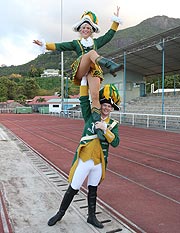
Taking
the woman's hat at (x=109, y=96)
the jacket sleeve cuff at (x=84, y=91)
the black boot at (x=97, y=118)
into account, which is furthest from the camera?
the jacket sleeve cuff at (x=84, y=91)

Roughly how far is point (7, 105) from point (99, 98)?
49107mm

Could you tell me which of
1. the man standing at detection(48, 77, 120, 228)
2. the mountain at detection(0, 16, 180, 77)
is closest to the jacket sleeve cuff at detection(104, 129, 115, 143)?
the man standing at detection(48, 77, 120, 228)

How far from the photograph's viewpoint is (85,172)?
9.60 ft

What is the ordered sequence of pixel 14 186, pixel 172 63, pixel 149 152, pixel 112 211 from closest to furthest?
pixel 112 211 → pixel 14 186 → pixel 149 152 → pixel 172 63

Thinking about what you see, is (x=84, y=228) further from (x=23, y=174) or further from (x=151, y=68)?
(x=151, y=68)

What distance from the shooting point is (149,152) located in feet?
25.8

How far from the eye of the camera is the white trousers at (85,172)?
291 cm

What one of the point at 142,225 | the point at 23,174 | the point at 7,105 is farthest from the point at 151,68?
the point at 7,105

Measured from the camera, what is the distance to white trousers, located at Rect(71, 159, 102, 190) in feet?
9.55

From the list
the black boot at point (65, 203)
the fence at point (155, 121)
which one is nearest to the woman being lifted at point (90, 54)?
the black boot at point (65, 203)

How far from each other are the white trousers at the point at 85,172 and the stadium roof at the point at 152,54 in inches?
506

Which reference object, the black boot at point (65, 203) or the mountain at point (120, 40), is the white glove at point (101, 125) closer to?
the black boot at point (65, 203)

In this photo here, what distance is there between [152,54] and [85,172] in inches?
718

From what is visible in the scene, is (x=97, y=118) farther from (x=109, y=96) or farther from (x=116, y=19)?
(x=116, y=19)
